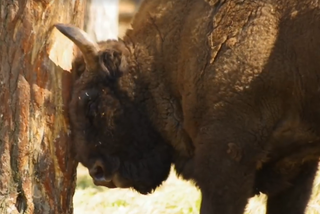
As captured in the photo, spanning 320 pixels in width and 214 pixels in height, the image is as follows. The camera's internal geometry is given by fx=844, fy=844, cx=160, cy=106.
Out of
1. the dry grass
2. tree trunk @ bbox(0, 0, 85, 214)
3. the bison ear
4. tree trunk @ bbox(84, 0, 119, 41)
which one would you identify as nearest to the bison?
the bison ear

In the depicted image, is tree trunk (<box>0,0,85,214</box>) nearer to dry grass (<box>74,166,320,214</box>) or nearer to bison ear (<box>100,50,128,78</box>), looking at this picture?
bison ear (<box>100,50,128,78</box>)

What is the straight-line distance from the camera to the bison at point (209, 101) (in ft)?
16.6

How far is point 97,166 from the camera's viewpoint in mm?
5840

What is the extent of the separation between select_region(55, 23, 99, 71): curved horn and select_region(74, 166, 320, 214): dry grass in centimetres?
185

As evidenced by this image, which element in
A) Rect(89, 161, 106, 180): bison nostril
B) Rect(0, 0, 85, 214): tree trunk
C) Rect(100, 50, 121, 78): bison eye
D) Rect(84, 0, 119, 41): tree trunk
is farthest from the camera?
Rect(84, 0, 119, 41): tree trunk

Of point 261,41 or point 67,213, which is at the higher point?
point 261,41

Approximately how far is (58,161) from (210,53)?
1242 mm

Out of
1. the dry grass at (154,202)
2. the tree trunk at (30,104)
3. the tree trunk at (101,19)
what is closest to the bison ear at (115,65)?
the tree trunk at (30,104)

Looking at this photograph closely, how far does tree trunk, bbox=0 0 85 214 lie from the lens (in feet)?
17.4

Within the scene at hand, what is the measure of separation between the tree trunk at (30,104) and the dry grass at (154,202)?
1800 millimetres

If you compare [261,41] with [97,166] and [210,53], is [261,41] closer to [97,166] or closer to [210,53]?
[210,53]

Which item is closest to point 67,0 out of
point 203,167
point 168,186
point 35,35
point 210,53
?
point 35,35

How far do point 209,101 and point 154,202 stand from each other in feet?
7.84

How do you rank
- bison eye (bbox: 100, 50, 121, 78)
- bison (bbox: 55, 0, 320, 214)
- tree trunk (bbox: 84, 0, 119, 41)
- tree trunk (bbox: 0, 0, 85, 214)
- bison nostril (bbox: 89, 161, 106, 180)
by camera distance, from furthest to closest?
tree trunk (bbox: 84, 0, 119, 41)
bison nostril (bbox: 89, 161, 106, 180)
bison eye (bbox: 100, 50, 121, 78)
tree trunk (bbox: 0, 0, 85, 214)
bison (bbox: 55, 0, 320, 214)
